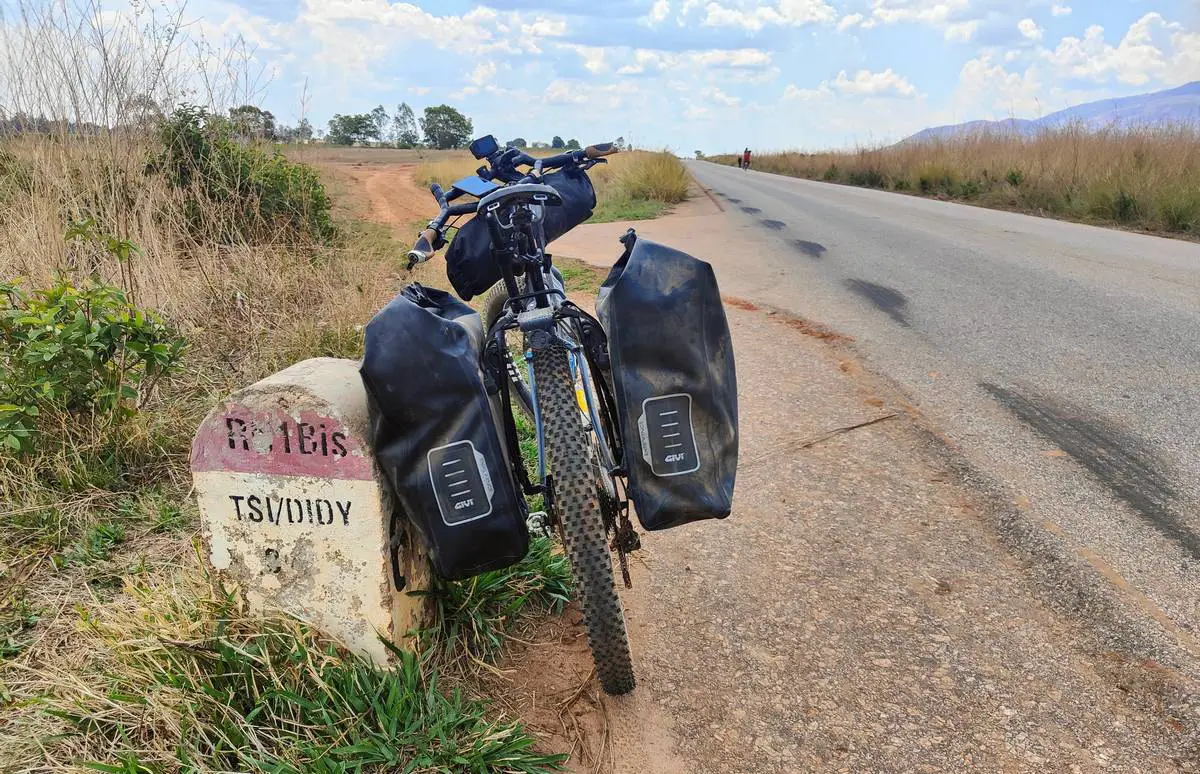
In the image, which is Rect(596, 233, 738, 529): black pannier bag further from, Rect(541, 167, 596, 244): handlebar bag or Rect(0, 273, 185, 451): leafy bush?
Rect(0, 273, 185, 451): leafy bush

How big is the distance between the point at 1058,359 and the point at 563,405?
4.31m

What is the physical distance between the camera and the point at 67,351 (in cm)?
318

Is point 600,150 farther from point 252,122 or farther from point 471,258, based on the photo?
point 252,122

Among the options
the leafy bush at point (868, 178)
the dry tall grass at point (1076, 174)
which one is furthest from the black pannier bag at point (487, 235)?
the leafy bush at point (868, 178)

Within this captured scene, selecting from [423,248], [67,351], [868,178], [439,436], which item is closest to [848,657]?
[439,436]

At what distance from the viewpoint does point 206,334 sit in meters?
4.64

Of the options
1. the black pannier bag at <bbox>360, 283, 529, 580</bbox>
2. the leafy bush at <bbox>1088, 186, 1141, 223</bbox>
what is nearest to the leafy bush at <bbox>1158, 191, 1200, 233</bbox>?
the leafy bush at <bbox>1088, 186, 1141, 223</bbox>

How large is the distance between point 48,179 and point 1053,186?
50.6 feet

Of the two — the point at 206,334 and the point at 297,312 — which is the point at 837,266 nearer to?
the point at 297,312

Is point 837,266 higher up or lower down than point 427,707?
higher up

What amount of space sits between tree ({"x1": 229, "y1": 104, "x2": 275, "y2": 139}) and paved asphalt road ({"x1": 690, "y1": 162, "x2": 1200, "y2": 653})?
4.63 m

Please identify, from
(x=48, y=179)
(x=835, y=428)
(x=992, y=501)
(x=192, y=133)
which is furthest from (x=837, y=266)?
(x=48, y=179)

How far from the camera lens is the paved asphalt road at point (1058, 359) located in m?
3.05

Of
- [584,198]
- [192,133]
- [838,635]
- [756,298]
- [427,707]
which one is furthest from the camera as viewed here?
[756,298]
